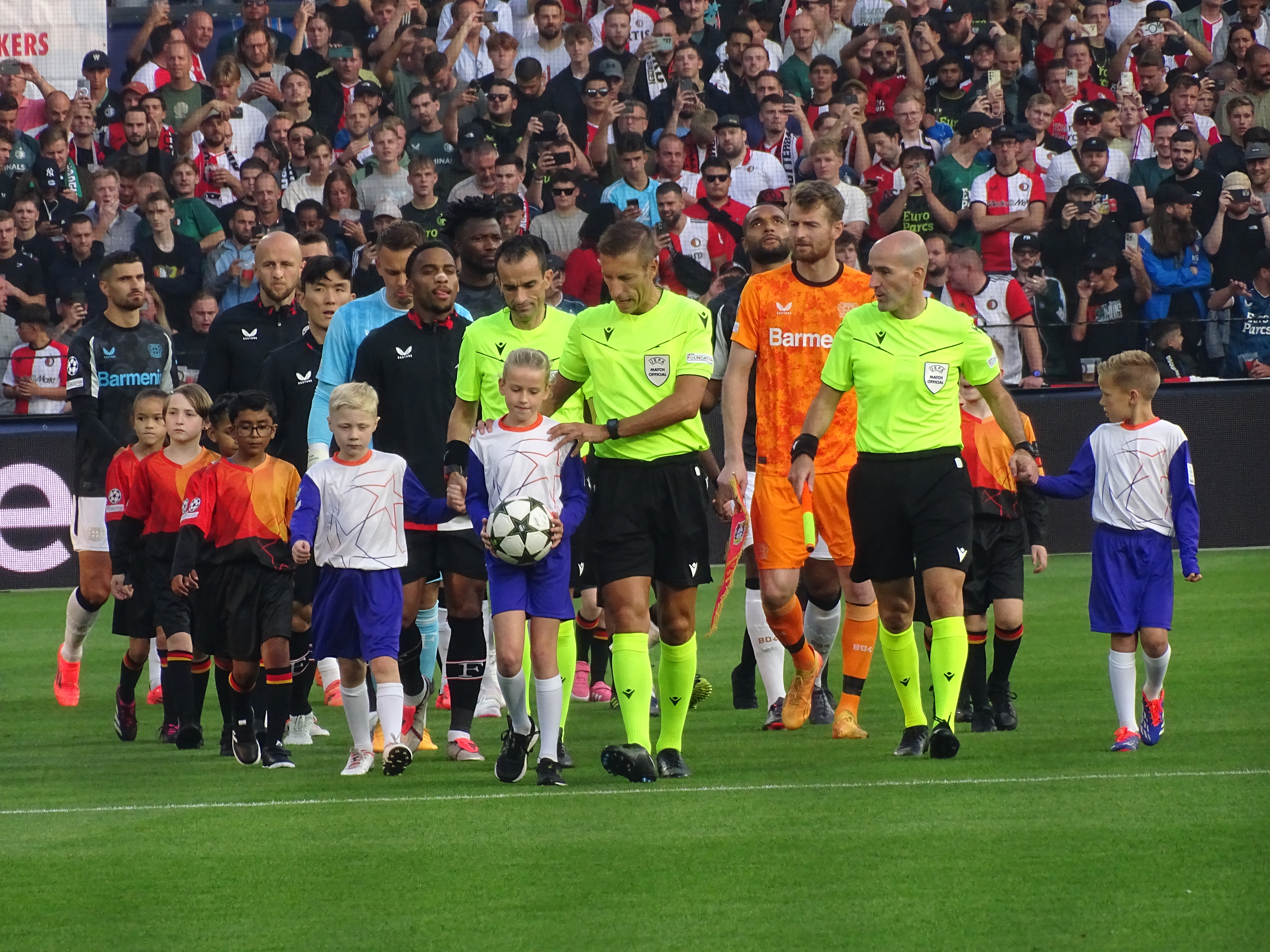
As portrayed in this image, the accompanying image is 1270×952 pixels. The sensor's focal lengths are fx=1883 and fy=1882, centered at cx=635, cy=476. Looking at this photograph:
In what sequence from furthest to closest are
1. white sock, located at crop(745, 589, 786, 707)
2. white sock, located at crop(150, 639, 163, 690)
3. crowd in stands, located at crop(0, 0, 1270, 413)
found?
crowd in stands, located at crop(0, 0, 1270, 413) → white sock, located at crop(150, 639, 163, 690) → white sock, located at crop(745, 589, 786, 707)

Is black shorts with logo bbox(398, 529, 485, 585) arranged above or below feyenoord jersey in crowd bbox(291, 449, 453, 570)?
below

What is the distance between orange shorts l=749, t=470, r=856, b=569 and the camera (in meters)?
8.60

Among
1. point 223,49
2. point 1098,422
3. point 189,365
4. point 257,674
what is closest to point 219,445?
point 257,674

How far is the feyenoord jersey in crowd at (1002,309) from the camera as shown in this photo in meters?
15.9

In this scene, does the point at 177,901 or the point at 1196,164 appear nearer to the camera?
the point at 177,901

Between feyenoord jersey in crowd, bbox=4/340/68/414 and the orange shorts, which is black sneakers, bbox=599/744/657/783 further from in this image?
feyenoord jersey in crowd, bbox=4/340/68/414

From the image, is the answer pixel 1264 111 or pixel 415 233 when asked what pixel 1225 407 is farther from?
pixel 415 233

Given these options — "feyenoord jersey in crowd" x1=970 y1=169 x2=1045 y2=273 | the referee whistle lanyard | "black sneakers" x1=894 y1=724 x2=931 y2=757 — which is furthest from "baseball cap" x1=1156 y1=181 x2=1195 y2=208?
"black sneakers" x1=894 y1=724 x2=931 y2=757

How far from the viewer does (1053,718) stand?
351 inches

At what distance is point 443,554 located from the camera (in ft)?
26.8

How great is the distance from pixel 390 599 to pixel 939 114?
42.3ft

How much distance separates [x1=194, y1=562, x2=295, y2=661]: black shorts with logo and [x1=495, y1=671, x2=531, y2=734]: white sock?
1245 mm

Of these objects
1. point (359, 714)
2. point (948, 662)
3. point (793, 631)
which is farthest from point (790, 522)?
point (359, 714)

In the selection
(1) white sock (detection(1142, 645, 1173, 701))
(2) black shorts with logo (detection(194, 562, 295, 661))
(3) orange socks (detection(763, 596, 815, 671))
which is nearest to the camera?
(1) white sock (detection(1142, 645, 1173, 701))
